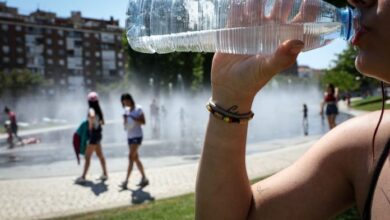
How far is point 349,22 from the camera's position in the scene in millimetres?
1561

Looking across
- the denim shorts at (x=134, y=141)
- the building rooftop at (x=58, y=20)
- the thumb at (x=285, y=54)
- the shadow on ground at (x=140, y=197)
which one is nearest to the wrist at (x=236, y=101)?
the thumb at (x=285, y=54)

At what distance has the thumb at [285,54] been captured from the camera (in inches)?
59.1

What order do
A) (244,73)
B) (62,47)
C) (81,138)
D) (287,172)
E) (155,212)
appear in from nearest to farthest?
(244,73)
(287,172)
(155,212)
(81,138)
(62,47)

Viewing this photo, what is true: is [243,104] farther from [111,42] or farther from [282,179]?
[111,42]

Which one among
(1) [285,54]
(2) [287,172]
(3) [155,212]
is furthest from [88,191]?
(1) [285,54]

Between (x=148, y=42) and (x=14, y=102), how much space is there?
76640 millimetres

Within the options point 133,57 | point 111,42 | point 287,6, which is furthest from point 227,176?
point 111,42

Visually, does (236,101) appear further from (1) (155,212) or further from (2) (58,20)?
(2) (58,20)

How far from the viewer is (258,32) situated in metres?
1.75

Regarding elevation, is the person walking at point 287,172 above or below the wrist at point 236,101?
below

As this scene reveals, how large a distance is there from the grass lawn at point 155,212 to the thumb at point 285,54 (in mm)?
4952

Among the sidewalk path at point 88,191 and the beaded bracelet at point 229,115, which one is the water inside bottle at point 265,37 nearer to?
the beaded bracelet at point 229,115

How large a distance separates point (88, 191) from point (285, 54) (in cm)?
814

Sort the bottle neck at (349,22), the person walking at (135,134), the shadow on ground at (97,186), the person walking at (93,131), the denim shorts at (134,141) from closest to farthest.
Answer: the bottle neck at (349,22) < the shadow on ground at (97,186) < the person walking at (135,134) < the denim shorts at (134,141) < the person walking at (93,131)
